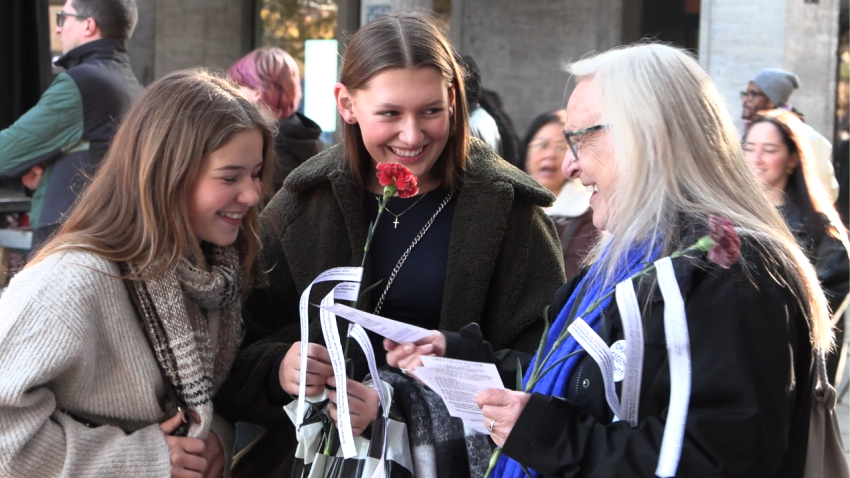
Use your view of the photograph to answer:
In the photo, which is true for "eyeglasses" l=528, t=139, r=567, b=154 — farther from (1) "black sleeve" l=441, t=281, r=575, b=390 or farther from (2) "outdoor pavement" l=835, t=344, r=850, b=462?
(1) "black sleeve" l=441, t=281, r=575, b=390

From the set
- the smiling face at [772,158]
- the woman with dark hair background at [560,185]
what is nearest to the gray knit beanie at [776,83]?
the smiling face at [772,158]

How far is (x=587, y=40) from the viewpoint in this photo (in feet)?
32.7

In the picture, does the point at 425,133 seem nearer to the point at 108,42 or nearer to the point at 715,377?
the point at 715,377

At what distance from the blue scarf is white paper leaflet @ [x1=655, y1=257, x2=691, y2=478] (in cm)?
11

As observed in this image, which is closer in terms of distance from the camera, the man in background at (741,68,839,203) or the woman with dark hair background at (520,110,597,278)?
the woman with dark hair background at (520,110,597,278)

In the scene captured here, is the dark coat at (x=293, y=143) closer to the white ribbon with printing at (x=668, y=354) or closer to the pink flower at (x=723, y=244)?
the white ribbon with printing at (x=668, y=354)

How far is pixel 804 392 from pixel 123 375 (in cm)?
134

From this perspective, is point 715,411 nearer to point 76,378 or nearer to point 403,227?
point 403,227

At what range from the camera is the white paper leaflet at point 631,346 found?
5.41ft

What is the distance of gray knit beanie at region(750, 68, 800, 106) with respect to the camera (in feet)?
21.2

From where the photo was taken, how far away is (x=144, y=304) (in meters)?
2.06

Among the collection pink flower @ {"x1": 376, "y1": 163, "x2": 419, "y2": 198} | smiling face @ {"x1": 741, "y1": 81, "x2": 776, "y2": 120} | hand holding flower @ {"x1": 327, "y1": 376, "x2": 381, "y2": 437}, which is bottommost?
hand holding flower @ {"x1": 327, "y1": 376, "x2": 381, "y2": 437}

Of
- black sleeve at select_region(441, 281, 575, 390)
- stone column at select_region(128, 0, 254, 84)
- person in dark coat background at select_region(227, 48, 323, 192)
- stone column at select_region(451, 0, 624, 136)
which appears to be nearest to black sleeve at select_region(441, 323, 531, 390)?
black sleeve at select_region(441, 281, 575, 390)

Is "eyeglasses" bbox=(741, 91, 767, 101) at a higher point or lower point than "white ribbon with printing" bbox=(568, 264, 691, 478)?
higher
